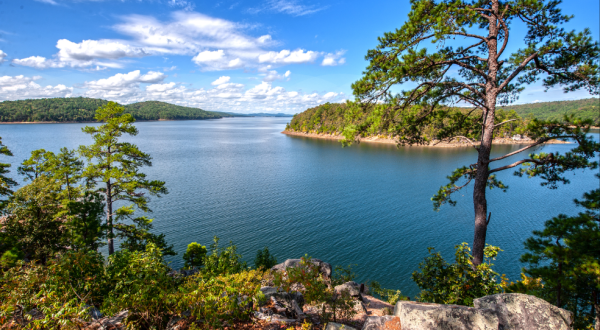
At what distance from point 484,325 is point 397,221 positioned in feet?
70.1

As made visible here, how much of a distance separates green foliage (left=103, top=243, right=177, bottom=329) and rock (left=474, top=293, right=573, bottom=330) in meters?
5.96

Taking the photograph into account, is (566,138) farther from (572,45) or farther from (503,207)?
(503,207)

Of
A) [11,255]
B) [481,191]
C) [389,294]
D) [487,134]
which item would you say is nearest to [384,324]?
[481,191]

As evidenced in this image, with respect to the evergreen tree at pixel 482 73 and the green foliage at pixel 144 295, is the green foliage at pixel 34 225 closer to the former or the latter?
the green foliage at pixel 144 295

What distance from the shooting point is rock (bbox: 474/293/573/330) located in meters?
4.82

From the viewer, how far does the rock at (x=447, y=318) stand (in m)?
4.73

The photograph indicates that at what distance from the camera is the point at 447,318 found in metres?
4.77

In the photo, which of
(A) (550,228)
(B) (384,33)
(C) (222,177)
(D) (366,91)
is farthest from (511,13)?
(C) (222,177)

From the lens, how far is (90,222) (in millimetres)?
12094

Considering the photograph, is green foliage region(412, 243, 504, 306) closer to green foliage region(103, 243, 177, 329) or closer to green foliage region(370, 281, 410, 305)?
green foliage region(370, 281, 410, 305)

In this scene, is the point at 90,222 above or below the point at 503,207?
above

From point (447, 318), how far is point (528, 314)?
1.57m

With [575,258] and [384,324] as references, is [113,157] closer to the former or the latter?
[384,324]

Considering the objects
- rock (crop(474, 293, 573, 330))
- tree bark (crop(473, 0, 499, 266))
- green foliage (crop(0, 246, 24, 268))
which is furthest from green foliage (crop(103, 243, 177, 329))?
green foliage (crop(0, 246, 24, 268))
